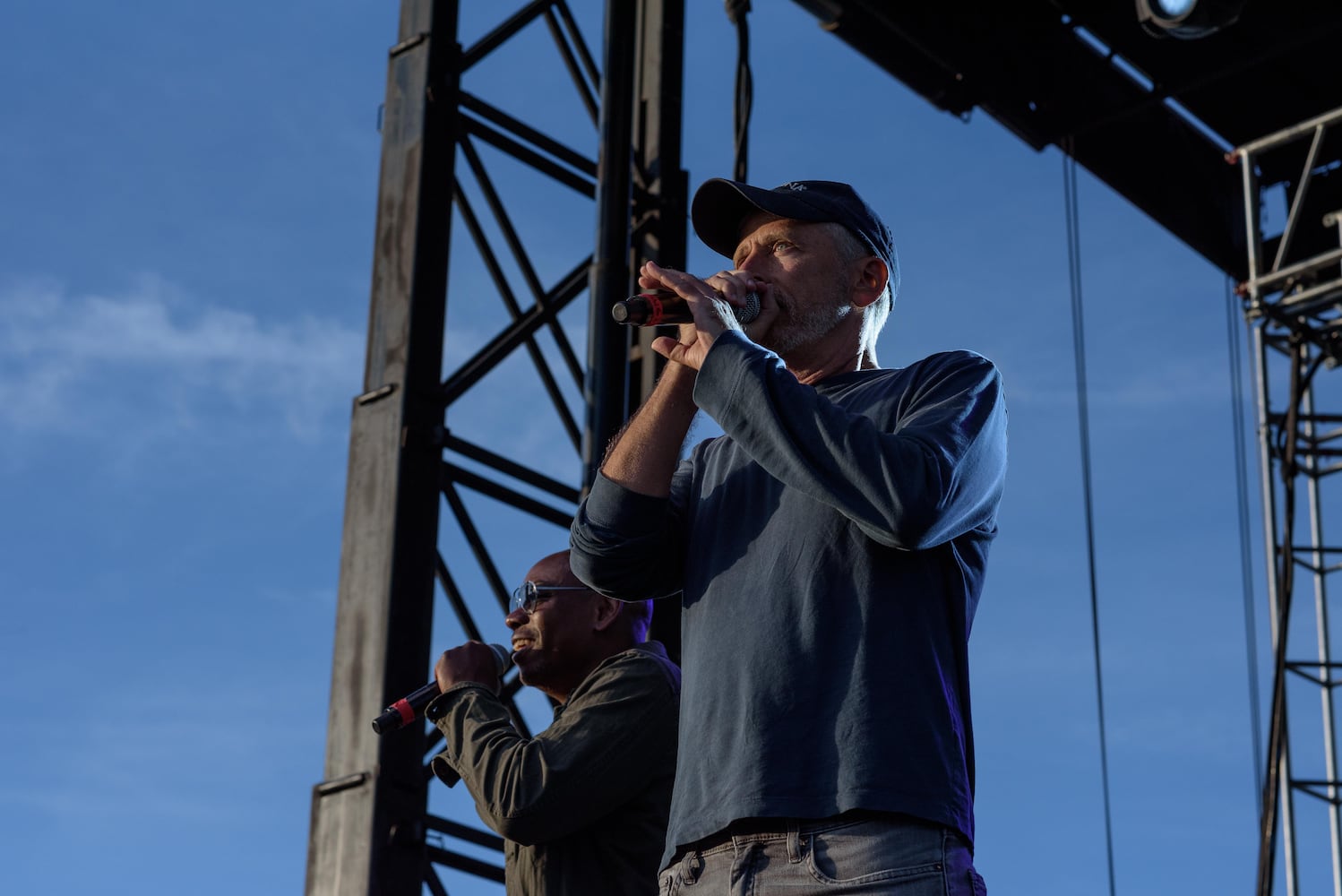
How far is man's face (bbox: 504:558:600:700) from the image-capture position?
312 cm

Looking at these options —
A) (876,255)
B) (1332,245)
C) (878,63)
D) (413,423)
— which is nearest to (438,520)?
(413,423)

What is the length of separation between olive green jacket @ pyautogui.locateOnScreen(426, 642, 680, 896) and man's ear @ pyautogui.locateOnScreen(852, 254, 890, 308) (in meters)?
0.85

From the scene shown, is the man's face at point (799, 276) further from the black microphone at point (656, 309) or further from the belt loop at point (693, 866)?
the belt loop at point (693, 866)

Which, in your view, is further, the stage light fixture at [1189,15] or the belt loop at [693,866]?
the stage light fixture at [1189,15]

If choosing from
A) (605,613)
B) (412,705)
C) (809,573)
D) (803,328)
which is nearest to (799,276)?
(803,328)

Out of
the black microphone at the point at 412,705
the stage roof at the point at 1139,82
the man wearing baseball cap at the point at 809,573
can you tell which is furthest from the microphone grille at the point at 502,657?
the stage roof at the point at 1139,82

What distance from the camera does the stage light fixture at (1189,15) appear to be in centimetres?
628

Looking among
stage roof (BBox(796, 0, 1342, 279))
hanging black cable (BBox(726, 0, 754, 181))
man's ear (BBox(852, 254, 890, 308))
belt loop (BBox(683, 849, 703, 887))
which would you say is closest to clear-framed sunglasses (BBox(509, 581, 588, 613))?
man's ear (BBox(852, 254, 890, 308))

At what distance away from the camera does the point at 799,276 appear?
86.9 inches

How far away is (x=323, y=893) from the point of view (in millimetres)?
3910

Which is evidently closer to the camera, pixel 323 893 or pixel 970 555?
pixel 970 555

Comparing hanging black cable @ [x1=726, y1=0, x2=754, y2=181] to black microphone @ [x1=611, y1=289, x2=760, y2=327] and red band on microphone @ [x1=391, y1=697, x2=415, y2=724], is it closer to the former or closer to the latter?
red band on microphone @ [x1=391, y1=697, x2=415, y2=724]

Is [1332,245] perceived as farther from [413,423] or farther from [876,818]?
[876,818]

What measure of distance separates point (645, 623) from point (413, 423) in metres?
1.19
